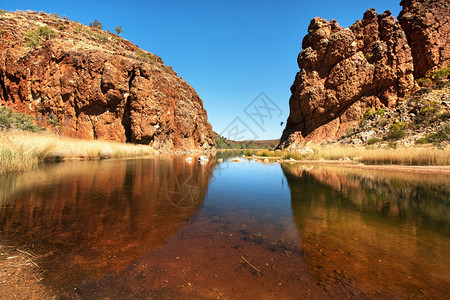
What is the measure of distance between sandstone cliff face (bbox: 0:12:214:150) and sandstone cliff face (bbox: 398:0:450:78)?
41.7m

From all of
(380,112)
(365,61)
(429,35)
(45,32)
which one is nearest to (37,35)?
(45,32)

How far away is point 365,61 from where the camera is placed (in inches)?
1302

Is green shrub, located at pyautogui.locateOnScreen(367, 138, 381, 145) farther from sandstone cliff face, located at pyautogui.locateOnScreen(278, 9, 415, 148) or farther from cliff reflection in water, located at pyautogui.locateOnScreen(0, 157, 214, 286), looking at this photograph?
cliff reflection in water, located at pyautogui.locateOnScreen(0, 157, 214, 286)

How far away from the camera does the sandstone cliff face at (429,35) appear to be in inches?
1217

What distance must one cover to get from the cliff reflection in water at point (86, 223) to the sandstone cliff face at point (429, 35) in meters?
43.0

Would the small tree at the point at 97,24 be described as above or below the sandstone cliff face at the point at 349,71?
above

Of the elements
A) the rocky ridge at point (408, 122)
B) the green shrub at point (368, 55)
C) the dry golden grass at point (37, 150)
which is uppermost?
the green shrub at point (368, 55)

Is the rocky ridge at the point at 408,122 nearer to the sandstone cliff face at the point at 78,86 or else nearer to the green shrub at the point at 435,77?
the green shrub at the point at 435,77

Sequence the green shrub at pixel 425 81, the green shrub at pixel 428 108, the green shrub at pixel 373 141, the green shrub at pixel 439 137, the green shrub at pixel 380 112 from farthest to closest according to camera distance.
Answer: the green shrub at pixel 380 112, the green shrub at pixel 425 81, the green shrub at pixel 373 141, the green shrub at pixel 428 108, the green shrub at pixel 439 137

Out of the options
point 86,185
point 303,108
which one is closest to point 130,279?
point 86,185

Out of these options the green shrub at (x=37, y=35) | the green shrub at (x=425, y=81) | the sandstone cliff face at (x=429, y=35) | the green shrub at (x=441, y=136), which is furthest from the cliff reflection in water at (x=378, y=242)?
the green shrub at (x=37, y=35)

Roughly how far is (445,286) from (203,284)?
2.25 metres

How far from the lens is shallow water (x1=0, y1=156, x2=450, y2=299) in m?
1.91

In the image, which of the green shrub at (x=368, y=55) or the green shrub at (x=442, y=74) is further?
the green shrub at (x=368, y=55)
